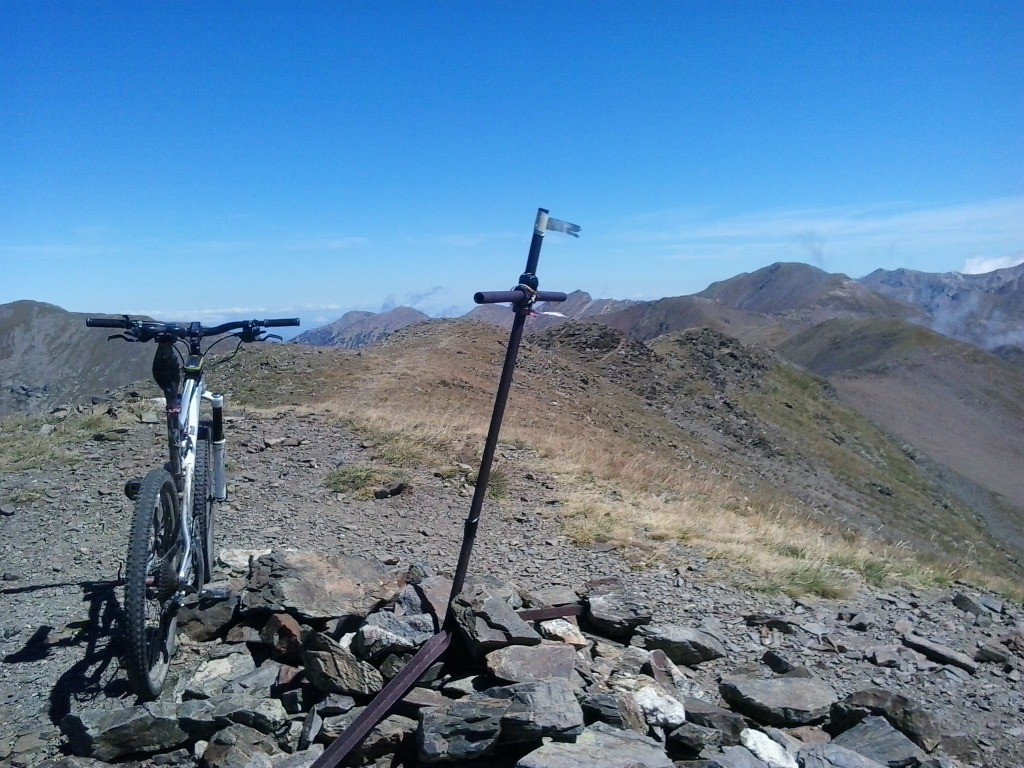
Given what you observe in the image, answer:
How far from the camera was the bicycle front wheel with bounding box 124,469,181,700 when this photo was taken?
3699mm

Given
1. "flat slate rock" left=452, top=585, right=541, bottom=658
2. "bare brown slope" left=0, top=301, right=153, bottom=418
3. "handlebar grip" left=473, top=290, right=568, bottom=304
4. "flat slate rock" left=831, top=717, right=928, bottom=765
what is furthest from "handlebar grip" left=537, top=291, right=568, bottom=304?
"bare brown slope" left=0, top=301, right=153, bottom=418

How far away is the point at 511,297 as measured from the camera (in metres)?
3.84

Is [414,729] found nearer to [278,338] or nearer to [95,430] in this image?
[278,338]

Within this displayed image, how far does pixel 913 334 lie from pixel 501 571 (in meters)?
70.4

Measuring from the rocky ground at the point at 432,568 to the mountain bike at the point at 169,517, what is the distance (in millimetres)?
268

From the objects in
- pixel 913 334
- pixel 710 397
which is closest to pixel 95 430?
pixel 710 397

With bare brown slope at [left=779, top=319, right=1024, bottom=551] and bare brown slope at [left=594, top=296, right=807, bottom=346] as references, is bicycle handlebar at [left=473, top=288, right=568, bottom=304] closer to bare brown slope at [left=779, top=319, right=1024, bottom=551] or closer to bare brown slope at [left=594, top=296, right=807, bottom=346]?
bare brown slope at [left=779, top=319, right=1024, bottom=551]

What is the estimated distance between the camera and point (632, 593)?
596 cm

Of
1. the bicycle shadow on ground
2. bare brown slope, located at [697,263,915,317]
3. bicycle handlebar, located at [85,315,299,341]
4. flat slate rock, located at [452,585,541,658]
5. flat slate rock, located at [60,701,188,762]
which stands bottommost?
the bicycle shadow on ground

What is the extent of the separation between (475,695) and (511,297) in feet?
6.58

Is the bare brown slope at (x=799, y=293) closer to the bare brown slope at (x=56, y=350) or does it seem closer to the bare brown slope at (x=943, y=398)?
the bare brown slope at (x=943, y=398)

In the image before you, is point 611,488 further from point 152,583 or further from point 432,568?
point 152,583

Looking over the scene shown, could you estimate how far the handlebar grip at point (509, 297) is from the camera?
3656mm

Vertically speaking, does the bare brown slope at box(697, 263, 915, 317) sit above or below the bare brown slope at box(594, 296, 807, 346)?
above
